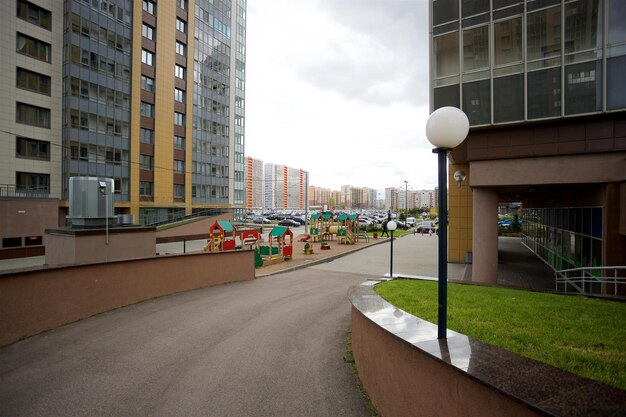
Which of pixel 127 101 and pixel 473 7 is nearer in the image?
pixel 473 7

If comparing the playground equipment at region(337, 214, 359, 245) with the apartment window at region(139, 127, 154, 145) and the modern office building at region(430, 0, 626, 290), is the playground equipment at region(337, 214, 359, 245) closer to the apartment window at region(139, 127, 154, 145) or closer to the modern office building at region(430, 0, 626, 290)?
the modern office building at region(430, 0, 626, 290)

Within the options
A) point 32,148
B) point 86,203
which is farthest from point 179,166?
point 86,203

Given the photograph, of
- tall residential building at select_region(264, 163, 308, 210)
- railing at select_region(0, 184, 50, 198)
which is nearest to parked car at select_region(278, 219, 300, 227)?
railing at select_region(0, 184, 50, 198)

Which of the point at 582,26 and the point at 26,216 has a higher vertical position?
the point at 582,26

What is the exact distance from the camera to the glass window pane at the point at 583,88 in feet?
34.3

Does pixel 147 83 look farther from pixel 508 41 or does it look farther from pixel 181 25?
pixel 508 41

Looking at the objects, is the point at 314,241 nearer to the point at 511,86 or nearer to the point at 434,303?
the point at 511,86

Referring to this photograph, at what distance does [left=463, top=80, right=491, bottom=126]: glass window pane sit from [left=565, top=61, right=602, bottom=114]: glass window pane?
2264mm

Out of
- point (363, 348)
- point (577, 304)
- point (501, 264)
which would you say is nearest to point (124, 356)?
point (363, 348)

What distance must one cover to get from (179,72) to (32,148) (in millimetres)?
20280

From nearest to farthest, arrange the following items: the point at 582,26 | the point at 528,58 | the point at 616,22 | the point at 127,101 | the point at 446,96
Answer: the point at 616,22, the point at 582,26, the point at 528,58, the point at 446,96, the point at 127,101

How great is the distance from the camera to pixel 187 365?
5629mm

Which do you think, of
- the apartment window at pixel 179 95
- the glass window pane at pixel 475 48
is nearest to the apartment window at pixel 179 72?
the apartment window at pixel 179 95

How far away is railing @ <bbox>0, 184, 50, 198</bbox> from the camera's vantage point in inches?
1126
